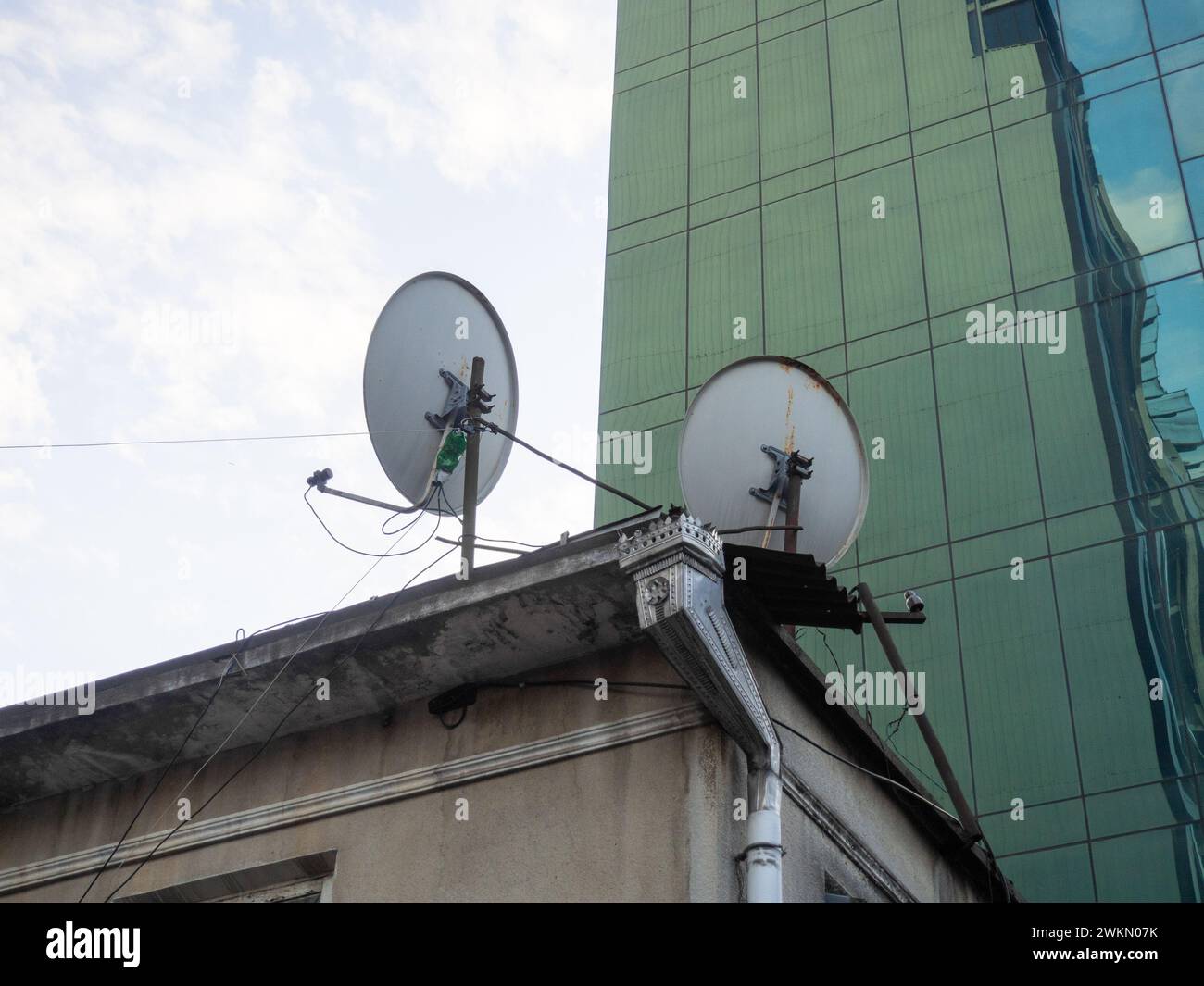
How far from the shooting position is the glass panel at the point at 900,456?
79.0 ft

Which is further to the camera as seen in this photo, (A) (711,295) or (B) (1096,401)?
(A) (711,295)

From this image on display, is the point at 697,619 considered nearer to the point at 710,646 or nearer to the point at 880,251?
the point at 710,646

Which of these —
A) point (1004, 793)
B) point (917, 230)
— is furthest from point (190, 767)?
point (917, 230)

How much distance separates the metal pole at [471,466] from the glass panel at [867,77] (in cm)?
1897

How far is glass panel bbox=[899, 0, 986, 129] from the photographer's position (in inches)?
1078

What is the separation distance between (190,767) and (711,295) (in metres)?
20.0

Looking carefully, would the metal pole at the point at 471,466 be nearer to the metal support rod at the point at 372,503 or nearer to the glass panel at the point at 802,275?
the metal support rod at the point at 372,503

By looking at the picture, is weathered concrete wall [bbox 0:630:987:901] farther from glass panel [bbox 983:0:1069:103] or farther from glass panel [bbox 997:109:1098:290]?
glass panel [bbox 983:0:1069:103]

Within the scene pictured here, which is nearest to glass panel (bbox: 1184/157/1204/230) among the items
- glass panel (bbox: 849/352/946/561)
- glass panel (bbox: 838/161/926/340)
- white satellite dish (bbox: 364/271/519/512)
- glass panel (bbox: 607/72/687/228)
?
glass panel (bbox: 838/161/926/340)

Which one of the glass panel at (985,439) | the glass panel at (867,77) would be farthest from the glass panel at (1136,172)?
the glass panel at (867,77)

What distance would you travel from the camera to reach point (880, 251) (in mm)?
27062

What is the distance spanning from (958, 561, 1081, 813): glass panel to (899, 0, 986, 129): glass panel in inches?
357
